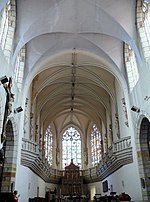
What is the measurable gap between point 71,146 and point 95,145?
3134mm

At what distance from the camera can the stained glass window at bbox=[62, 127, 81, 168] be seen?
1110 inches

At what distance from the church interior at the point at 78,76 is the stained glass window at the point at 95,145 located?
3.63m

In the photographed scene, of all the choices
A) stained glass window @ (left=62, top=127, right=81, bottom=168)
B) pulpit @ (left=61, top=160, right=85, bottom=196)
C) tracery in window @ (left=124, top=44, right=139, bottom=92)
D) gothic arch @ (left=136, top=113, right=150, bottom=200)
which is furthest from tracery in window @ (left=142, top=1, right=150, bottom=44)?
stained glass window @ (left=62, top=127, right=81, bottom=168)

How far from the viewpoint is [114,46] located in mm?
15391

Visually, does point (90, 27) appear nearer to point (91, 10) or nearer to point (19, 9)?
point (91, 10)

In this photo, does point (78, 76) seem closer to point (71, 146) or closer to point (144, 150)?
point (144, 150)

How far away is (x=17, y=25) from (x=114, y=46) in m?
6.20

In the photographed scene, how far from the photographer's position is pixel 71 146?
2895 cm

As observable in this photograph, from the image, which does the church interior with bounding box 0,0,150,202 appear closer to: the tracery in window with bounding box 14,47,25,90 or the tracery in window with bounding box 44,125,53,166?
the tracery in window with bounding box 14,47,25,90

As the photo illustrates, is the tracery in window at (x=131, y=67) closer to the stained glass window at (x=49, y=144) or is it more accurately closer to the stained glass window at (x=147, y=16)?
the stained glass window at (x=147, y=16)

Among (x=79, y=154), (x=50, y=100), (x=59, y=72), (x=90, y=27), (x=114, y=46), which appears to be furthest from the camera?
(x=79, y=154)

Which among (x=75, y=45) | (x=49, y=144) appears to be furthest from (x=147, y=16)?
(x=49, y=144)

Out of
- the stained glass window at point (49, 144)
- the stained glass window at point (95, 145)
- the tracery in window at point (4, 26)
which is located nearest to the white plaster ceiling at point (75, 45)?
the tracery in window at point (4, 26)

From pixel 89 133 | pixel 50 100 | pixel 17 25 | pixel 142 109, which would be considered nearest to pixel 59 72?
pixel 50 100
